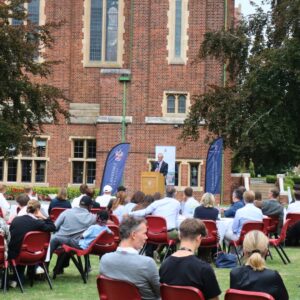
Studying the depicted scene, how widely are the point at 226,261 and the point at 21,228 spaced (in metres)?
4.19

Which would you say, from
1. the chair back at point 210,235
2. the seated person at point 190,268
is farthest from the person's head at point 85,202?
the seated person at point 190,268

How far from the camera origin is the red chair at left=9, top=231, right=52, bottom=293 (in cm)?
1001

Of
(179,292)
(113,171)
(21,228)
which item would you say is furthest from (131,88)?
(179,292)

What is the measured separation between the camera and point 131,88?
31.8 m

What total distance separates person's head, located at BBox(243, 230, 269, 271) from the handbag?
22.0 feet

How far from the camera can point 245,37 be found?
2564 cm

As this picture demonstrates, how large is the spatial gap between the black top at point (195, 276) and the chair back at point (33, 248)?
428 cm

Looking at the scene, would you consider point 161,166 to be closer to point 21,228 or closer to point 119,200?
point 119,200

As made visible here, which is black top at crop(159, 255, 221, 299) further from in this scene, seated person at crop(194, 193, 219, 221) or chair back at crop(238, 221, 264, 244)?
seated person at crop(194, 193, 219, 221)

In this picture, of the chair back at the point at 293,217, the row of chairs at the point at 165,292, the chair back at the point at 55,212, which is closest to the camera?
the row of chairs at the point at 165,292

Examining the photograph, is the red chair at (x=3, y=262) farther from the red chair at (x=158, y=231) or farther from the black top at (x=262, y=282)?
the black top at (x=262, y=282)

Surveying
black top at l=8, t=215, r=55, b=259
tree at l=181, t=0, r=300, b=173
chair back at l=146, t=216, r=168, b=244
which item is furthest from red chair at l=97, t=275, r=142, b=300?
tree at l=181, t=0, r=300, b=173

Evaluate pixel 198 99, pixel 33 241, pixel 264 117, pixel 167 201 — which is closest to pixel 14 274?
pixel 33 241

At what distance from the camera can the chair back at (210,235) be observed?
12.6 meters
